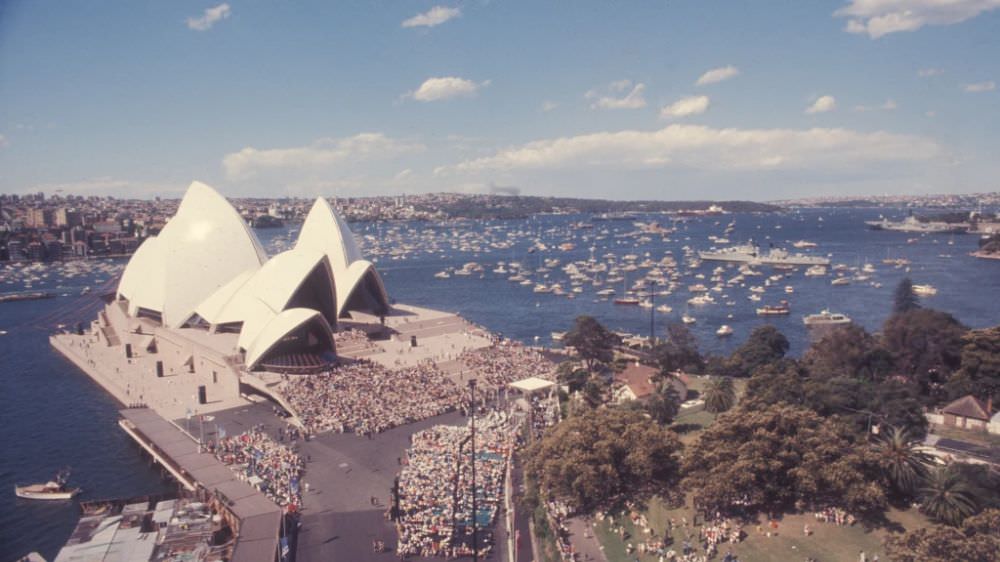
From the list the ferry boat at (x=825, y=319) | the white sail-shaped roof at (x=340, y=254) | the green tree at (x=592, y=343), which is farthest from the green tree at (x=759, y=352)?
the white sail-shaped roof at (x=340, y=254)

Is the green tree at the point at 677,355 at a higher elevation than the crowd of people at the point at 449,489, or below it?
higher

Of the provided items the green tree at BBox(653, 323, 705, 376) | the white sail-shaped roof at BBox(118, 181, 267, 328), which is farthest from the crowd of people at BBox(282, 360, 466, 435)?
the white sail-shaped roof at BBox(118, 181, 267, 328)

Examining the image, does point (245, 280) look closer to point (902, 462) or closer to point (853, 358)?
point (853, 358)

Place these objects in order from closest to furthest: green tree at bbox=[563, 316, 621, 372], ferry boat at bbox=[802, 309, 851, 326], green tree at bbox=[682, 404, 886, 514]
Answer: green tree at bbox=[682, 404, 886, 514] → green tree at bbox=[563, 316, 621, 372] → ferry boat at bbox=[802, 309, 851, 326]

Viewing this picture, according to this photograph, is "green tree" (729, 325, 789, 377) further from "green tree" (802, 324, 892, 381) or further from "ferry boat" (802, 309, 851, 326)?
"ferry boat" (802, 309, 851, 326)

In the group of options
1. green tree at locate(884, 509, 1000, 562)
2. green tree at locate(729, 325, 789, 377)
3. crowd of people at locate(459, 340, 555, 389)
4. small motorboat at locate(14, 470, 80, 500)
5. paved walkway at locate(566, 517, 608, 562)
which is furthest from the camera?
green tree at locate(729, 325, 789, 377)

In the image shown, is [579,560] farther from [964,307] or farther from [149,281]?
[964,307]

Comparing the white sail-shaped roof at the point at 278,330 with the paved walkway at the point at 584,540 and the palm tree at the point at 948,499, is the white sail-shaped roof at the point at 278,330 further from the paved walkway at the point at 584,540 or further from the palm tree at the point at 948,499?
the palm tree at the point at 948,499
